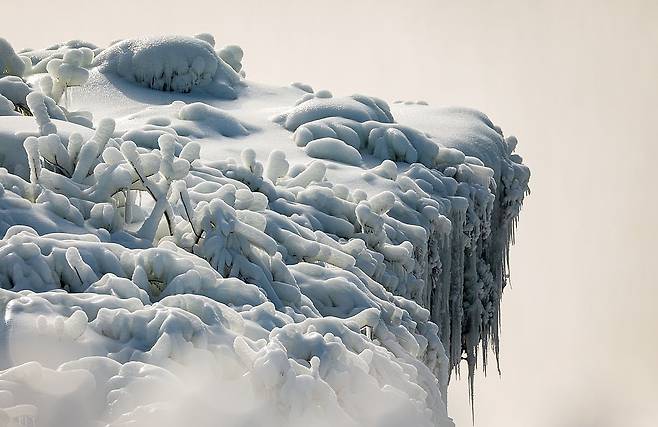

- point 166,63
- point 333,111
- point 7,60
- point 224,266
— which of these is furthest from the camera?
point 166,63

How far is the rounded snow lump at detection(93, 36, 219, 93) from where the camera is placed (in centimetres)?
1009

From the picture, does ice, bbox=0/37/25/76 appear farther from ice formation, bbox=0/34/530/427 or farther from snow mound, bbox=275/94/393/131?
snow mound, bbox=275/94/393/131

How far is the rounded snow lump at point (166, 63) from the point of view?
33.1 feet

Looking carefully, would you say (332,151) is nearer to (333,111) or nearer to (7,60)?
(333,111)

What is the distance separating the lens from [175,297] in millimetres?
3578

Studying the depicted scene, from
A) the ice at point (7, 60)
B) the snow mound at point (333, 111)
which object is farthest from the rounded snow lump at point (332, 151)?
the ice at point (7, 60)

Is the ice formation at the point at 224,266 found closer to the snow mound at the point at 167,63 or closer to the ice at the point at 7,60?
the ice at the point at 7,60

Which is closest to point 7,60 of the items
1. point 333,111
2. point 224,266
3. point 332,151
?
point 332,151

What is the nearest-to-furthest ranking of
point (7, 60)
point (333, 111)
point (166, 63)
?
point (7, 60) < point (333, 111) < point (166, 63)

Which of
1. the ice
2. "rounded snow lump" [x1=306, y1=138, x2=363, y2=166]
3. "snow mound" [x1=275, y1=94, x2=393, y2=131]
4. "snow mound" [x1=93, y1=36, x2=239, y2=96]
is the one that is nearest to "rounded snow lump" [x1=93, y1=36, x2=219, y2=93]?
"snow mound" [x1=93, y1=36, x2=239, y2=96]

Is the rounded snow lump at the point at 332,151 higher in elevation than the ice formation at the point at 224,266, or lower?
lower

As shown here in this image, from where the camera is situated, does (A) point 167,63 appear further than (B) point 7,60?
Yes

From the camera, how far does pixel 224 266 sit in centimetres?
441

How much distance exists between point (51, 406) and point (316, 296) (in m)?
2.00
